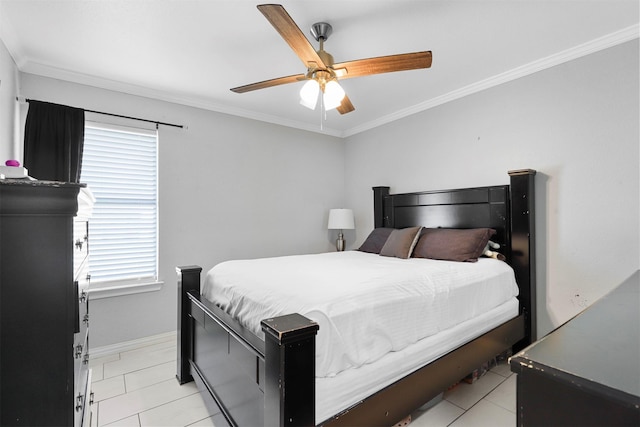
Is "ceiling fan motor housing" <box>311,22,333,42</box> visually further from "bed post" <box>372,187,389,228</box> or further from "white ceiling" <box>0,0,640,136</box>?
"bed post" <box>372,187,389,228</box>

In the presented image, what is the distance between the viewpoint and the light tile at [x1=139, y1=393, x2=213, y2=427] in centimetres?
182

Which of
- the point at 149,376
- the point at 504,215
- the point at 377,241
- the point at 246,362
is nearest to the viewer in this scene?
the point at 246,362

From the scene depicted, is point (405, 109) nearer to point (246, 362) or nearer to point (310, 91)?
point (310, 91)

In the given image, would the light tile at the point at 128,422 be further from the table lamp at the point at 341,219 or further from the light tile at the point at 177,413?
the table lamp at the point at 341,219

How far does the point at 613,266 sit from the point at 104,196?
4.20 m

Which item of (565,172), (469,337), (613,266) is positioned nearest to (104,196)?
(469,337)

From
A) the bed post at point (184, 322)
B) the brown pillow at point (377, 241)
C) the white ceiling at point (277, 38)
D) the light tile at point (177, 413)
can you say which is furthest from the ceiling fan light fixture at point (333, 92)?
the light tile at point (177, 413)

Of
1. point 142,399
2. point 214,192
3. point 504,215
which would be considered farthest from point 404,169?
point 142,399

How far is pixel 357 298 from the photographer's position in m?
1.46

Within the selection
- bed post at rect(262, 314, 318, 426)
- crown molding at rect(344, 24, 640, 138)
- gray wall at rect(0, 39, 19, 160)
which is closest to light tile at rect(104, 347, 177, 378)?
gray wall at rect(0, 39, 19, 160)

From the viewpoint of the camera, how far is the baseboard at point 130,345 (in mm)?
2734

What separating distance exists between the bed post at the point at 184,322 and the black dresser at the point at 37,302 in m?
1.23

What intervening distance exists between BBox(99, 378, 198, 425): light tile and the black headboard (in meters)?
2.68

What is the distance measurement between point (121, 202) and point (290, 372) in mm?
2652
